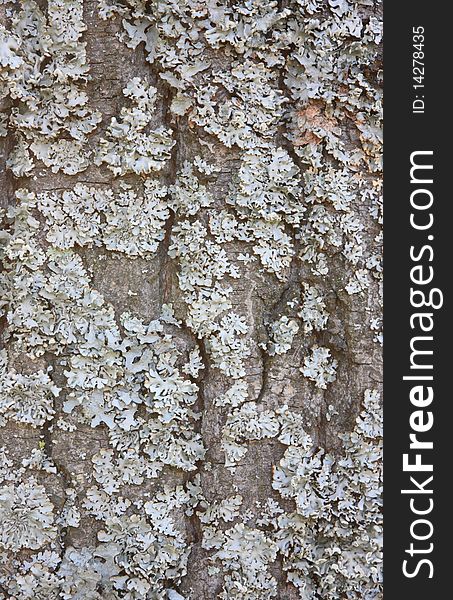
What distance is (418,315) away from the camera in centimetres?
131

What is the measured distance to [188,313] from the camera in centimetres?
129

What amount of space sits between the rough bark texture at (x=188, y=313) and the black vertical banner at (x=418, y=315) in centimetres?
4

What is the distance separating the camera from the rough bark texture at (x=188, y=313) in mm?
1261

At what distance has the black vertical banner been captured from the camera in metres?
1.29

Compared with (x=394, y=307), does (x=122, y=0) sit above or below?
above

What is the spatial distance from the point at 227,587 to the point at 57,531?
348 millimetres

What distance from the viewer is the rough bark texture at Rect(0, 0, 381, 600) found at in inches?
49.6

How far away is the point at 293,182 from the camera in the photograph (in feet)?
4.19

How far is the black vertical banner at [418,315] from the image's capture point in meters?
1.29

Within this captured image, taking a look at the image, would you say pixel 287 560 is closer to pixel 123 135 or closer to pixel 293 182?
pixel 293 182

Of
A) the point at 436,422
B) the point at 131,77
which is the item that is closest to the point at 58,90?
the point at 131,77

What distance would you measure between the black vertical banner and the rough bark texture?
0.04 meters

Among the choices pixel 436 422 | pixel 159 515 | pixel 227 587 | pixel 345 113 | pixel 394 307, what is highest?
pixel 345 113

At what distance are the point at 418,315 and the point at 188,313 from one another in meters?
0.45
